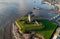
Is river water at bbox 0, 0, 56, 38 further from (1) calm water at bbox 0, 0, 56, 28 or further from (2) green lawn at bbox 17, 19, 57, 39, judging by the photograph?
(2) green lawn at bbox 17, 19, 57, 39

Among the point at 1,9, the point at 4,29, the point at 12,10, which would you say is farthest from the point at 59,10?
the point at 4,29

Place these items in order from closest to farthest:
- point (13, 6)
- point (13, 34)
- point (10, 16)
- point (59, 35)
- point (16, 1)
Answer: point (59, 35)
point (13, 34)
point (10, 16)
point (13, 6)
point (16, 1)

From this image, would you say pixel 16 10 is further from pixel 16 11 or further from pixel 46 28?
pixel 46 28

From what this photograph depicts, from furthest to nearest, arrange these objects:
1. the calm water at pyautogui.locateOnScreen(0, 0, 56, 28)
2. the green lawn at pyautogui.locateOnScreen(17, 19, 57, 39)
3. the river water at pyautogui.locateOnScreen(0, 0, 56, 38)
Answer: the calm water at pyautogui.locateOnScreen(0, 0, 56, 28) < the river water at pyautogui.locateOnScreen(0, 0, 56, 38) < the green lawn at pyautogui.locateOnScreen(17, 19, 57, 39)

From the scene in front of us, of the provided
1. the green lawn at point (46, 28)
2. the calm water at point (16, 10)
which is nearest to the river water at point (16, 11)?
the calm water at point (16, 10)

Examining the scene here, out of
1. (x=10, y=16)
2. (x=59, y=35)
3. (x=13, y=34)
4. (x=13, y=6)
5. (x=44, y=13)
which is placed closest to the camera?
(x=59, y=35)

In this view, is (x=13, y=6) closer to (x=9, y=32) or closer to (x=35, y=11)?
(x=35, y=11)

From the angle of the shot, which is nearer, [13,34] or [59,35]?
[59,35]

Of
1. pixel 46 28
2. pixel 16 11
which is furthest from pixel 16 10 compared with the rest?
pixel 46 28

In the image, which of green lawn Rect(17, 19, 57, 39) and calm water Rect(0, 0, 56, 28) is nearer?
green lawn Rect(17, 19, 57, 39)

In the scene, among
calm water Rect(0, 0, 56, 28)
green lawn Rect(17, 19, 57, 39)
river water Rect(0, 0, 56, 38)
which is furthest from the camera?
calm water Rect(0, 0, 56, 28)

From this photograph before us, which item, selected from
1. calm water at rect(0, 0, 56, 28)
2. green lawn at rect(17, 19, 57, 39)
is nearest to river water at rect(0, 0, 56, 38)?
calm water at rect(0, 0, 56, 28)
